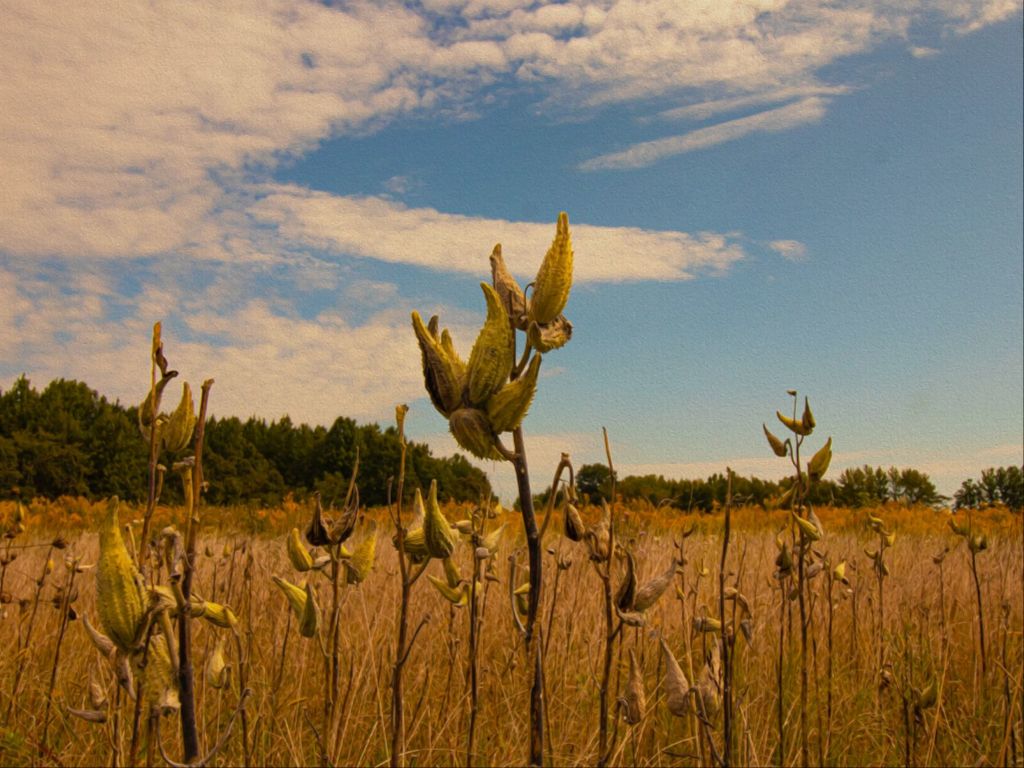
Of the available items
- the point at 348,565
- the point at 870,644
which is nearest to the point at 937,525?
the point at 870,644

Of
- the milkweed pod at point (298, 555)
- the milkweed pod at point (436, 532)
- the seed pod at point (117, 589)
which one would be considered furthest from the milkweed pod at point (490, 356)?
the milkweed pod at point (298, 555)

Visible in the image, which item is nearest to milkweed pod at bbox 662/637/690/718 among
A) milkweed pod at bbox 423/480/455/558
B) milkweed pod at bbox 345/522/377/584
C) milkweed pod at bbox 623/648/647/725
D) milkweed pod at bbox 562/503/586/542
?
milkweed pod at bbox 623/648/647/725

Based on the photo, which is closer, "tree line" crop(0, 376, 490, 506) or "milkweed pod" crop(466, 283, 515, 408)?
"milkweed pod" crop(466, 283, 515, 408)

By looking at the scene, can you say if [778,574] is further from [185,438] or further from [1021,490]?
[1021,490]

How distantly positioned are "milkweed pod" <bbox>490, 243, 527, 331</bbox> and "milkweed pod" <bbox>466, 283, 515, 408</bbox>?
46 mm

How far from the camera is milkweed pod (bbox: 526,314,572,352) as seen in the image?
0.85m

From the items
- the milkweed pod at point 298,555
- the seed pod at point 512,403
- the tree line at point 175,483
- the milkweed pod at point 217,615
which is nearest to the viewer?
the seed pod at point 512,403

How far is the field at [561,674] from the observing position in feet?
8.11

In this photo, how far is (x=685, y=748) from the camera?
9.68 ft

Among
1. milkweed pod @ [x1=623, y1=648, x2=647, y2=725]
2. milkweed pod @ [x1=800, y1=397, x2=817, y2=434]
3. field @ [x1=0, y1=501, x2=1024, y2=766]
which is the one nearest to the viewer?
milkweed pod @ [x1=623, y1=648, x2=647, y2=725]

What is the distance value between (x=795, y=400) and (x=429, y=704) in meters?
1.78

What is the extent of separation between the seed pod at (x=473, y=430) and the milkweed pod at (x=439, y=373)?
18mm

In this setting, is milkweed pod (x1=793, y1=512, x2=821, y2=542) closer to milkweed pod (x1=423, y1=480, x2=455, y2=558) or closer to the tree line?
milkweed pod (x1=423, y1=480, x2=455, y2=558)

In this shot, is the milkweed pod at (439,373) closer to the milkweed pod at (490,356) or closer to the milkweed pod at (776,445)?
the milkweed pod at (490,356)
